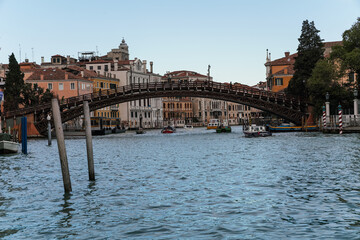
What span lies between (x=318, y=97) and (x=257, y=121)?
34017 mm

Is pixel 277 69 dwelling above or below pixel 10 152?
above

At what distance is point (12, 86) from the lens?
6159cm

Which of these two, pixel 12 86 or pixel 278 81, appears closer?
pixel 12 86

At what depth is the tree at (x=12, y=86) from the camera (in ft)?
200

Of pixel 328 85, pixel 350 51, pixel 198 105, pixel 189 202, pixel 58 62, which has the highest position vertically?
pixel 58 62

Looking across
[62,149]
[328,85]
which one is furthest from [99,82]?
[62,149]

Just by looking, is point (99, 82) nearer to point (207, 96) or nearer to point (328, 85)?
point (207, 96)

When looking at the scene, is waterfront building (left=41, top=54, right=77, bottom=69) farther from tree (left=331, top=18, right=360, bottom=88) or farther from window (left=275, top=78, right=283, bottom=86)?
tree (left=331, top=18, right=360, bottom=88)

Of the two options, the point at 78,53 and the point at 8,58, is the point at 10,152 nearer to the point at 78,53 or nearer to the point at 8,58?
the point at 8,58

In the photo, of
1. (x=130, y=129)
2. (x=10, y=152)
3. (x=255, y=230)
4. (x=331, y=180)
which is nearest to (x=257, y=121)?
(x=130, y=129)

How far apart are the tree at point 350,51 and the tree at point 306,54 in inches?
420

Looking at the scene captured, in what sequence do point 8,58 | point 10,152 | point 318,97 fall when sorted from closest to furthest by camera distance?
point 10,152, point 318,97, point 8,58

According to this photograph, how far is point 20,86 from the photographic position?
62062 millimetres

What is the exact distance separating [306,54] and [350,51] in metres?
11.6
